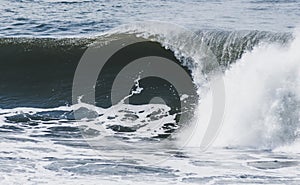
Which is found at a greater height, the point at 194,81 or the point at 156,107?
the point at 194,81

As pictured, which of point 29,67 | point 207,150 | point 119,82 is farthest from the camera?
point 29,67

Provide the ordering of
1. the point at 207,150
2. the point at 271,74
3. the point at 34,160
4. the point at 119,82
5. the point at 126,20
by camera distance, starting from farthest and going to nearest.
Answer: the point at 126,20 → the point at 119,82 → the point at 271,74 → the point at 207,150 → the point at 34,160

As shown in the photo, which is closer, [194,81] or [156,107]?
[156,107]

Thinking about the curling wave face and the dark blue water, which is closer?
the dark blue water

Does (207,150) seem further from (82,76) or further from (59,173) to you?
(82,76)

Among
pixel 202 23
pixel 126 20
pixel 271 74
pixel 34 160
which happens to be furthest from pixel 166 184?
pixel 126 20

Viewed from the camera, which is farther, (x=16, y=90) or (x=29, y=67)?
(x=29, y=67)

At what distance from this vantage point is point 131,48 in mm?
11898

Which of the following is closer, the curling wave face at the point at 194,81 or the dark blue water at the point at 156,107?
the dark blue water at the point at 156,107

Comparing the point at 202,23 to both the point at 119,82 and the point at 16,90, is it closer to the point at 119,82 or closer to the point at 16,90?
the point at 119,82

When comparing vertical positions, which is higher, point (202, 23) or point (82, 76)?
point (202, 23)

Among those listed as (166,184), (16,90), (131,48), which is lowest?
(166,184)

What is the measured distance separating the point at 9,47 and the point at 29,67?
966mm

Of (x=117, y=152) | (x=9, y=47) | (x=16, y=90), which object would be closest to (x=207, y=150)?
(x=117, y=152)
